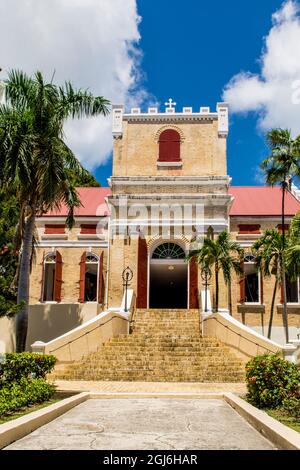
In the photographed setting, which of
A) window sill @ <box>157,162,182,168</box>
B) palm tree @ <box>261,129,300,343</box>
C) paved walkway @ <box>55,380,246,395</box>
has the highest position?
window sill @ <box>157,162,182,168</box>

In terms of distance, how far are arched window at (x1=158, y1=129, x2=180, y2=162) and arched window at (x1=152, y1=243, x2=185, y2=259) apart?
4695 millimetres

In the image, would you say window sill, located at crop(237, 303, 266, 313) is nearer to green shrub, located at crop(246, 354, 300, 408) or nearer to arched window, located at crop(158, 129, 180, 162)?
arched window, located at crop(158, 129, 180, 162)

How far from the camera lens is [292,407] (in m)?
8.64

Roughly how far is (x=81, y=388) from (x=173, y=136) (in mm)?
17047

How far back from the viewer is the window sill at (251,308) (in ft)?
84.2

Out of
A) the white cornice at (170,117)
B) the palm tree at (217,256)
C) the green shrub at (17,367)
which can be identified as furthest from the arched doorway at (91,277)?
the green shrub at (17,367)

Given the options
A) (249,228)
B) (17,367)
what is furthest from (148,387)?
(249,228)

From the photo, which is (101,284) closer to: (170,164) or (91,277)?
(91,277)

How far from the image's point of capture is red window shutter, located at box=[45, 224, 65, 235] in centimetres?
2817

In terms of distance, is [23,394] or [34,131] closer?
[23,394]

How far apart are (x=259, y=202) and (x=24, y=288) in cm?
1813

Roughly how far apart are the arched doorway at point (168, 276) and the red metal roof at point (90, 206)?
4.66 meters

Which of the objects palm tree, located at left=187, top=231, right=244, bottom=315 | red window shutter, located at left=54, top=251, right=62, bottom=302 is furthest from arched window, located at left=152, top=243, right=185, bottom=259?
red window shutter, located at left=54, top=251, right=62, bottom=302

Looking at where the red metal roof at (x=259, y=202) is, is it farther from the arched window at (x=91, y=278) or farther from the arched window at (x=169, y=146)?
the arched window at (x=91, y=278)
